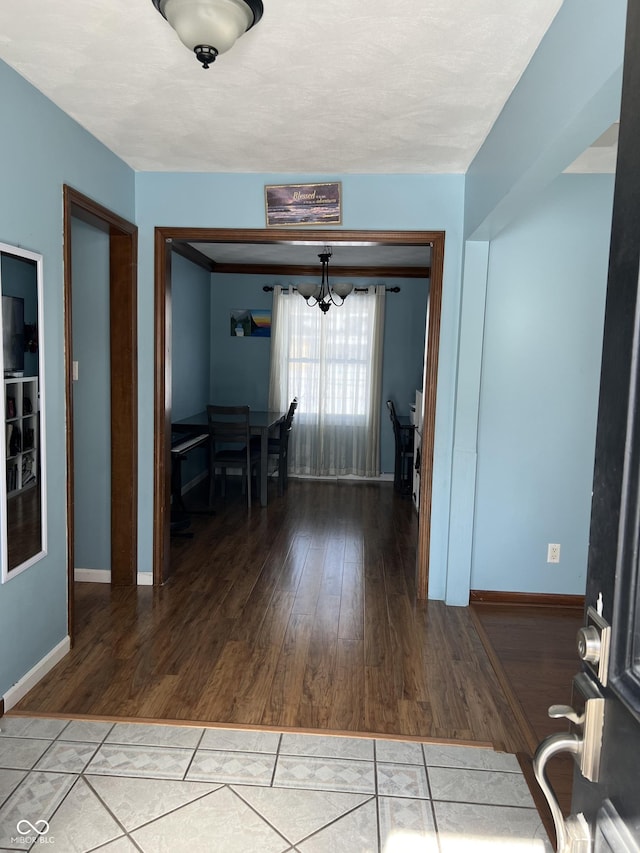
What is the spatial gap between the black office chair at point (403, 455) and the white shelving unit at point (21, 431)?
4.14 m

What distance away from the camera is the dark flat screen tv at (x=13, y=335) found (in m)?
2.31

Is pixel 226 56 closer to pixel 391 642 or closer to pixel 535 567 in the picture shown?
pixel 391 642

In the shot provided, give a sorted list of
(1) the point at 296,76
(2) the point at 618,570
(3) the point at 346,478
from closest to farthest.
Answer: (2) the point at 618,570 < (1) the point at 296,76 < (3) the point at 346,478

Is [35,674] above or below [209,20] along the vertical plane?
below

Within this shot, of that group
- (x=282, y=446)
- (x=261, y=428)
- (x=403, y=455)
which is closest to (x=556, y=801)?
(x=261, y=428)

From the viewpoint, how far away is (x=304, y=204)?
3.56 m

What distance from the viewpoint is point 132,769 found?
82.2 inches

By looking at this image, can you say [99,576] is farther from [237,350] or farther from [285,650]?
[237,350]

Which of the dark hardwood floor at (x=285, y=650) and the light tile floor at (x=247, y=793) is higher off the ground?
the light tile floor at (x=247, y=793)

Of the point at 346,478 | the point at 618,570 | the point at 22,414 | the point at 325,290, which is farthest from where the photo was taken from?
the point at 346,478

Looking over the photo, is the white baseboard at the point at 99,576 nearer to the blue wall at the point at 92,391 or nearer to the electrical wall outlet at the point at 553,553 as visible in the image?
the blue wall at the point at 92,391

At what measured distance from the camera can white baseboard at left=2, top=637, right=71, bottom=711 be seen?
96.3 inches

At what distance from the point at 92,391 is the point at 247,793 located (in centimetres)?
244

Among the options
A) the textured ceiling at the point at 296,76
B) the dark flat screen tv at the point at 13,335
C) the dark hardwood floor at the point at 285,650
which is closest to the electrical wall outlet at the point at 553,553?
the dark hardwood floor at the point at 285,650
